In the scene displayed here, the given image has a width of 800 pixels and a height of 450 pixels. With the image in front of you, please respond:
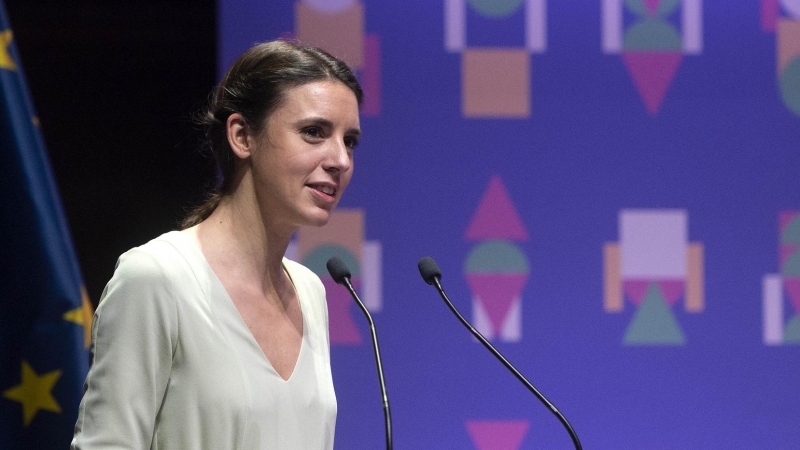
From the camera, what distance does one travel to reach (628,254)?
2779 mm

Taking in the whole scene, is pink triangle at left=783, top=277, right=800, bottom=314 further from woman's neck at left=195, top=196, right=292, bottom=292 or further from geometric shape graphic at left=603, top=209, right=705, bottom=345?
woman's neck at left=195, top=196, right=292, bottom=292

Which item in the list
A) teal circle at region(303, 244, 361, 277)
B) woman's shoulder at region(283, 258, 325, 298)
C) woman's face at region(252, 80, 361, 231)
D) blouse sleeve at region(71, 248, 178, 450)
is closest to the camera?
blouse sleeve at region(71, 248, 178, 450)

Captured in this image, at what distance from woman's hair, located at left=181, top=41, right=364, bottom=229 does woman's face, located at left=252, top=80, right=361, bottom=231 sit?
2 cm

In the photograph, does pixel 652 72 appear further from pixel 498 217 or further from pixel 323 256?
pixel 323 256

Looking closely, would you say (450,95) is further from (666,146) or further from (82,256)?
(82,256)

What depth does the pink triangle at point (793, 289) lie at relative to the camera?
279 cm

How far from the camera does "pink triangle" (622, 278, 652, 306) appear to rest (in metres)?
2.78

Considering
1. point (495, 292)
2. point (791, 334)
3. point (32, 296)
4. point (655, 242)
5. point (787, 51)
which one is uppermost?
Result: point (787, 51)

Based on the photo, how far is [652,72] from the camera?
2.80 m

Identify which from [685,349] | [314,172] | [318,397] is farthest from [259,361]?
[685,349]

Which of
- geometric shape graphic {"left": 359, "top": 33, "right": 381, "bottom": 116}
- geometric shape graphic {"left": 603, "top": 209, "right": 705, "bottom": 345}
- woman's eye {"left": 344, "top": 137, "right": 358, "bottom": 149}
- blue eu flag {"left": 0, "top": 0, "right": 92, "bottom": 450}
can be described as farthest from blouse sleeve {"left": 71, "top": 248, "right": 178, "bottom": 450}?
geometric shape graphic {"left": 603, "top": 209, "right": 705, "bottom": 345}

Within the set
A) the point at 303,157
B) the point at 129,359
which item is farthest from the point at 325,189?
the point at 129,359

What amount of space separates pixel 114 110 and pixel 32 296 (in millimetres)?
1184

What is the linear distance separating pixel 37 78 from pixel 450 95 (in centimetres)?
136
